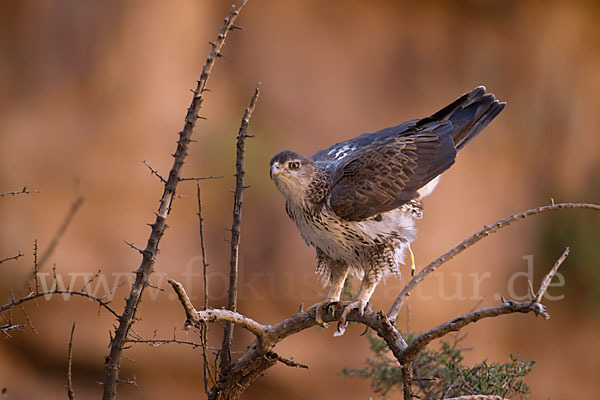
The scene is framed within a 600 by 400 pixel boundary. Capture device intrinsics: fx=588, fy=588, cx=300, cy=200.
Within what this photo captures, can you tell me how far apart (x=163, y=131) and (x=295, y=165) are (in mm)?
3905

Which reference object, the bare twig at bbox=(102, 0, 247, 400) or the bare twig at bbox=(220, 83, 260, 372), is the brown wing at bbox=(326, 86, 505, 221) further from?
the bare twig at bbox=(102, 0, 247, 400)

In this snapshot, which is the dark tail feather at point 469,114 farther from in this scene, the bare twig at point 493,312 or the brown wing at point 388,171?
the bare twig at point 493,312

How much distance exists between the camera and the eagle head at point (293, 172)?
3.19 m

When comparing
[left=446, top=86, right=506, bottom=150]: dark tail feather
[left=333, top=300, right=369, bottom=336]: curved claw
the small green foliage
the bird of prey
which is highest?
[left=446, top=86, right=506, bottom=150]: dark tail feather

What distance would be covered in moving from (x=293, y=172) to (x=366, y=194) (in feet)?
1.39

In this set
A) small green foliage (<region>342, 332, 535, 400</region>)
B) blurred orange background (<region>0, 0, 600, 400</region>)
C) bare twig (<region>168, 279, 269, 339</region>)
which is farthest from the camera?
blurred orange background (<region>0, 0, 600, 400</region>)

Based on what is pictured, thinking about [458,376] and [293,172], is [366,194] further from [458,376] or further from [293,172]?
[458,376]

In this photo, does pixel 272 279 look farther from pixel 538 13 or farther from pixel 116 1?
pixel 538 13

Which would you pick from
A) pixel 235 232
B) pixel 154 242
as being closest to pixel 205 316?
pixel 154 242

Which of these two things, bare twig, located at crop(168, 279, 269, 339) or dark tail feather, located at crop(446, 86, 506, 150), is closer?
bare twig, located at crop(168, 279, 269, 339)

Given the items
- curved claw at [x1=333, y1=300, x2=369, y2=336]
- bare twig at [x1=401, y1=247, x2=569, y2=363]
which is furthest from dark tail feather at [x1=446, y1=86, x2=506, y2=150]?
bare twig at [x1=401, y1=247, x2=569, y2=363]

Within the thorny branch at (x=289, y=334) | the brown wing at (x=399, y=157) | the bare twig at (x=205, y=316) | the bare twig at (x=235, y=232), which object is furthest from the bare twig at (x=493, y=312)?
the brown wing at (x=399, y=157)

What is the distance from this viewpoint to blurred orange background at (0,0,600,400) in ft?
21.4

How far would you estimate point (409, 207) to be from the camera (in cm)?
356
